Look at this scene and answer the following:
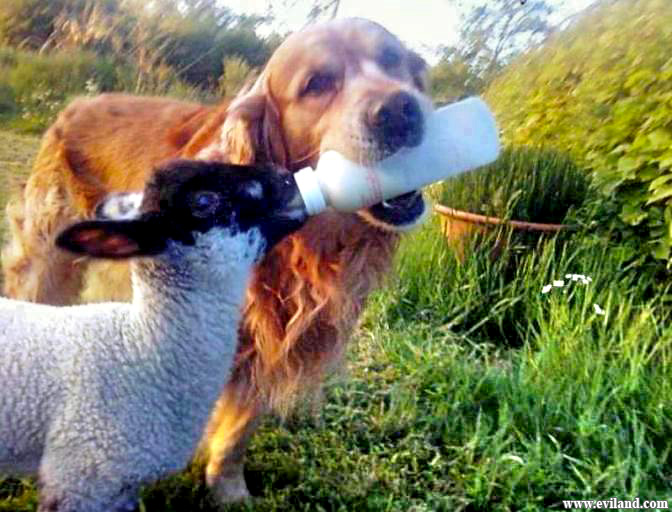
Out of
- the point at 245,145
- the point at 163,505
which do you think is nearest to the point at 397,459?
the point at 163,505

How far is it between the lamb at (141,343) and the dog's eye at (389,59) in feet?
2.24

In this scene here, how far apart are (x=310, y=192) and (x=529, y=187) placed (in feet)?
9.16

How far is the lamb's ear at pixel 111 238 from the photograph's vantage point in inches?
76.3

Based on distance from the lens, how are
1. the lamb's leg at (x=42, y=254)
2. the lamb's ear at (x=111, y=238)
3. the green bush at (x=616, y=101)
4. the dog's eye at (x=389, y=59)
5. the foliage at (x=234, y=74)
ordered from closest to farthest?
the lamb's ear at (x=111, y=238)
the dog's eye at (x=389, y=59)
the lamb's leg at (x=42, y=254)
the foliage at (x=234, y=74)
the green bush at (x=616, y=101)

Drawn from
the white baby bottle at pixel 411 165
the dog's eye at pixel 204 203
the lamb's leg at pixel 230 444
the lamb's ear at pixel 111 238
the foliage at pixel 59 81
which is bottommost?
the lamb's leg at pixel 230 444

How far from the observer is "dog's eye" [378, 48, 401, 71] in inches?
105

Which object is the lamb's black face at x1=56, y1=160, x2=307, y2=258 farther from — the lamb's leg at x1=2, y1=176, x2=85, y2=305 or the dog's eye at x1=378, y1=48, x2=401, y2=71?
the lamb's leg at x1=2, y1=176, x2=85, y2=305

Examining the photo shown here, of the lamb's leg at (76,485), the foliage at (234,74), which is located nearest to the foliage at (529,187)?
the foliage at (234,74)

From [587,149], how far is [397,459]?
101 inches

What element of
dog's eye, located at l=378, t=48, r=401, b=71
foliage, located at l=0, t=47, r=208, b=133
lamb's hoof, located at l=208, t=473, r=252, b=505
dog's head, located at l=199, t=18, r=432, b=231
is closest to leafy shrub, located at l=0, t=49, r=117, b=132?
foliage, located at l=0, t=47, r=208, b=133

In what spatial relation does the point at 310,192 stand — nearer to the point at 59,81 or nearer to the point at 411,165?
the point at 411,165

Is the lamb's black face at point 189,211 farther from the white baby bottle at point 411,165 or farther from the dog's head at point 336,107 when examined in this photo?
the dog's head at point 336,107

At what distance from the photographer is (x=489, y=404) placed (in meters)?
3.47

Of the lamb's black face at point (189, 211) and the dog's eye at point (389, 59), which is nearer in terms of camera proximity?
the lamb's black face at point (189, 211)
